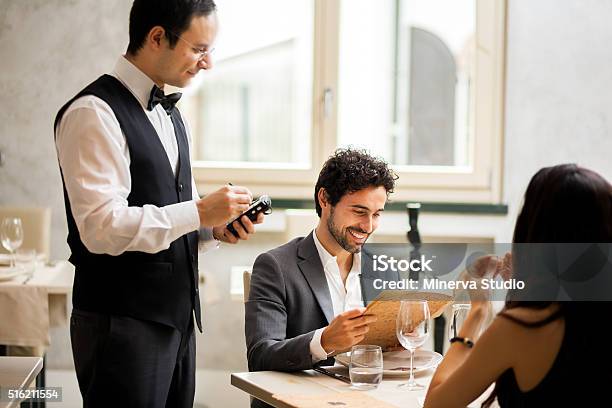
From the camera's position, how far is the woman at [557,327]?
5.00ft

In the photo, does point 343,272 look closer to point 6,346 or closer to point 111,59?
point 6,346

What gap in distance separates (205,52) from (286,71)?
2.49m

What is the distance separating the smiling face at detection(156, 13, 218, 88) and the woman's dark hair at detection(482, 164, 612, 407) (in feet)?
2.81

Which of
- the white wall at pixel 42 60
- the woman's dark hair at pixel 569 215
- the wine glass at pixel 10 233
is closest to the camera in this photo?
the woman's dark hair at pixel 569 215

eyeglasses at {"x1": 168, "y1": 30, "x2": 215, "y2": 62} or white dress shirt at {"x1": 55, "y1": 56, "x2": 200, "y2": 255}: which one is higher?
eyeglasses at {"x1": 168, "y1": 30, "x2": 215, "y2": 62}

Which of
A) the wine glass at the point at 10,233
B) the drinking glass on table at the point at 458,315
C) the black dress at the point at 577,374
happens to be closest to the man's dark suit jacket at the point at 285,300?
the drinking glass on table at the point at 458,315

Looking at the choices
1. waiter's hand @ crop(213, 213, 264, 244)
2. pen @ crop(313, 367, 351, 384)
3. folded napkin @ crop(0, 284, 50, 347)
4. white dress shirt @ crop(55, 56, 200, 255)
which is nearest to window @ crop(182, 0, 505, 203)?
folded napkin @ crop(0, 284, 50, 347)

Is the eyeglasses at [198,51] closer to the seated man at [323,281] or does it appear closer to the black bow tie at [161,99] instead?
the black bow tie at [161,99]

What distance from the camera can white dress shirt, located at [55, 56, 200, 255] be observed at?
6.15ft

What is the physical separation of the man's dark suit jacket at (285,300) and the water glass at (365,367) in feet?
0.72

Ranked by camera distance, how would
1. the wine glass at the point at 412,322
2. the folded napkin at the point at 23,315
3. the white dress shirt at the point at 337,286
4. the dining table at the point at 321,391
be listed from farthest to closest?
the folded napkin at the point at 23,315, the white dress shirt at the point at 337,286, the wine glass at the point at 412,322, the dining table at the point at 321,391

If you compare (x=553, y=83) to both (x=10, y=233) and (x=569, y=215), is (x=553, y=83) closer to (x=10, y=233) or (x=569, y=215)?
(x=10, y=233)

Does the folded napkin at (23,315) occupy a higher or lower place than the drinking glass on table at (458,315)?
lower

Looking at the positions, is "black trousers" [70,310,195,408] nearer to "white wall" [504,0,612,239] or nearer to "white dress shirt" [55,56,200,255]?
"white dress shirt" [55,56,200,255]
